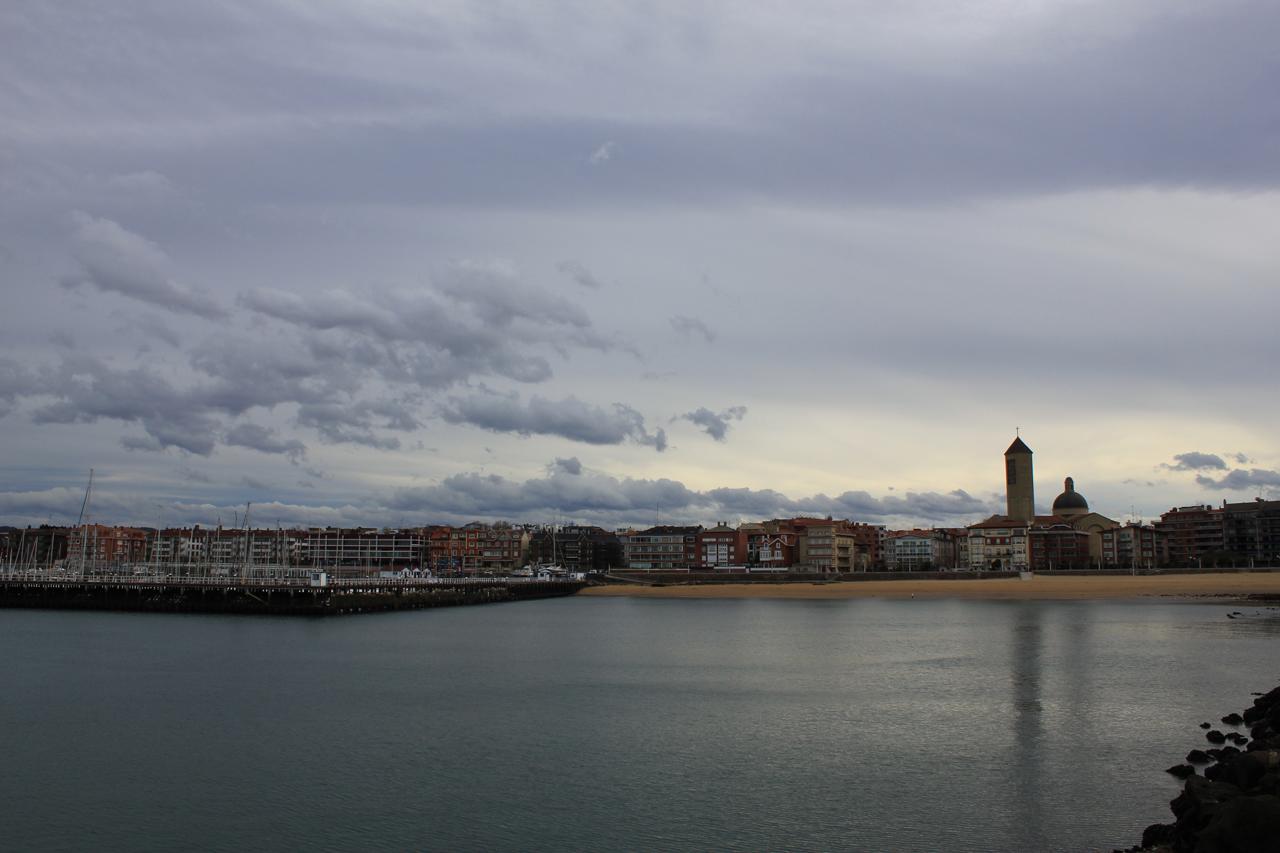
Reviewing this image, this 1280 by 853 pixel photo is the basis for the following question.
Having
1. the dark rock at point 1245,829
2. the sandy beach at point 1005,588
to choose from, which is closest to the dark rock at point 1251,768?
the dark rock at point 1245,829

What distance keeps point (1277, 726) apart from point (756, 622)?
45.8 meters

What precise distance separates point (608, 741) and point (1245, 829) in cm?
1586

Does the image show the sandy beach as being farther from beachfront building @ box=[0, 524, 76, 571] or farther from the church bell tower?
beachfront building @ box=[0, 524, 76, 571]

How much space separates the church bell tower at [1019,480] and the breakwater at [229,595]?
103439 millimetres

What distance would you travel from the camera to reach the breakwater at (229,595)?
7356cm

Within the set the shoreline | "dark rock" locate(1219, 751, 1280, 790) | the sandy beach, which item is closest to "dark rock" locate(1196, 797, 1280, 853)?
"dark rock" locate(1219, 751, 1280, 790)

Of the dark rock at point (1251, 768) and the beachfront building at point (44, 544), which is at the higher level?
the beachfront building at point (44, 544)

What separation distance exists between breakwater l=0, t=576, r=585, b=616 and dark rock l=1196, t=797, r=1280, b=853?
6546cm

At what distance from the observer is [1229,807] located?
564 inches

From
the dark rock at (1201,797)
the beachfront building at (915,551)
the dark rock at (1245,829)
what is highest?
the beachfront building at (915,551)

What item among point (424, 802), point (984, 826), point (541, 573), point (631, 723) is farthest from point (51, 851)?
point (541, 573)

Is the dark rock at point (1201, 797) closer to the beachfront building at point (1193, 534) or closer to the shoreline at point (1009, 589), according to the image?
the shoreline at point (1009, 589)

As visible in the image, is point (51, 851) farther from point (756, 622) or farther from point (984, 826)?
point (756, 622)

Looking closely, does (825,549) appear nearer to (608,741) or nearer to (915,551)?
(915,551)
